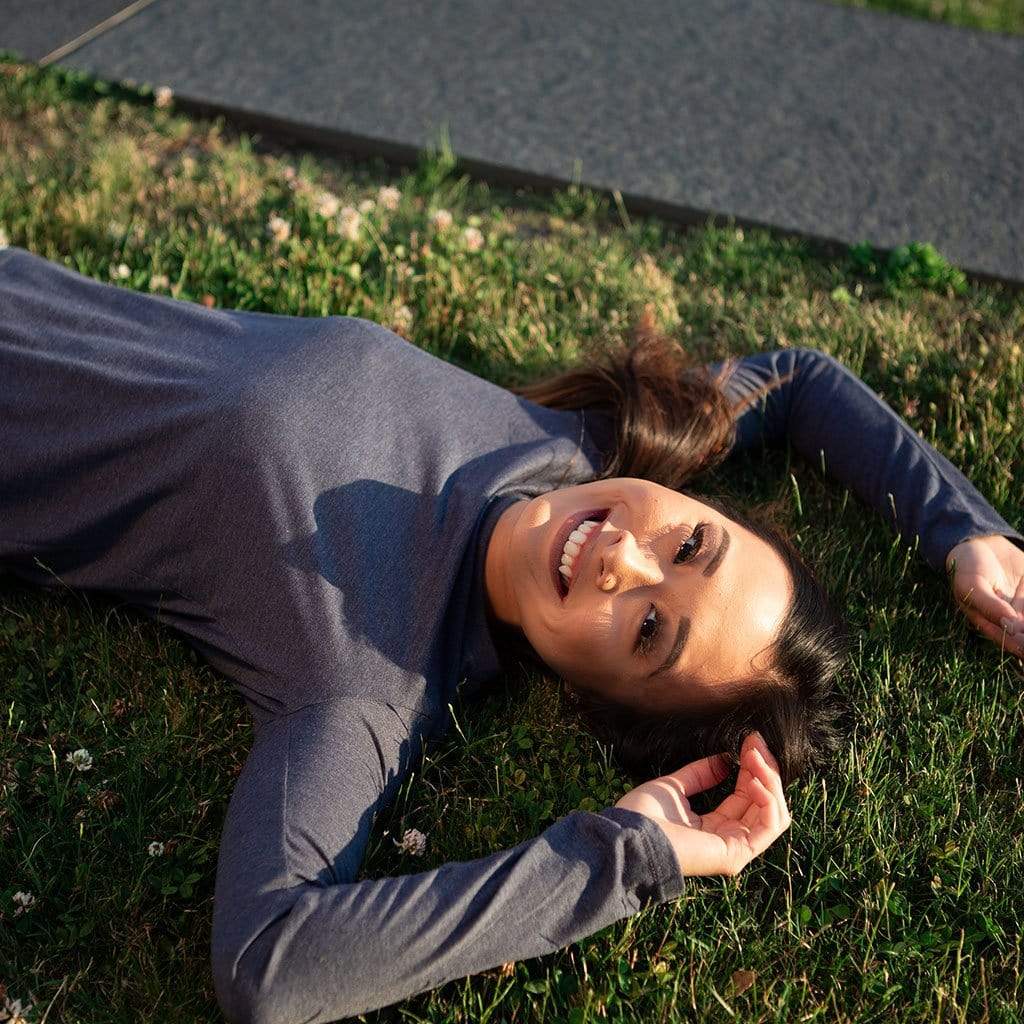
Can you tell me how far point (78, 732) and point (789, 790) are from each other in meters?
1.69

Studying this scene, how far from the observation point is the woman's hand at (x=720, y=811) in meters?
2.56

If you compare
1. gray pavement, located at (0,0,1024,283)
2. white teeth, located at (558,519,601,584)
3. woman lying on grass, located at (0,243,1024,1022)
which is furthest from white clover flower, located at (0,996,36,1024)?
gray pavement, located at (0,0,1024,283)

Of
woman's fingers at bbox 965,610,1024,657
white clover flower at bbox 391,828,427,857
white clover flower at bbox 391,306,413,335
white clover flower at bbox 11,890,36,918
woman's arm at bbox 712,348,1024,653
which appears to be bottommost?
white clover flower at bbox 11,890,36,918

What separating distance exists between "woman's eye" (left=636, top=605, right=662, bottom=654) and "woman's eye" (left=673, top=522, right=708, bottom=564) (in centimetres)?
14

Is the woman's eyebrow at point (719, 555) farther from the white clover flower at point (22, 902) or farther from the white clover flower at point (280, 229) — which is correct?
the white clover flower at point (280, 229)

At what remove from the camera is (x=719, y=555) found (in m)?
2.75

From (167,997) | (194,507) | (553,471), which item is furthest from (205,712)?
(553,471)

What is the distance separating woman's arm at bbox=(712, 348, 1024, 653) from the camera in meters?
3.20

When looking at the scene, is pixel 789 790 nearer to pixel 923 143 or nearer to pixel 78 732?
pixel 78 732

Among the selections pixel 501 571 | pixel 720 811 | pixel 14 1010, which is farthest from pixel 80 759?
pixel 720 811

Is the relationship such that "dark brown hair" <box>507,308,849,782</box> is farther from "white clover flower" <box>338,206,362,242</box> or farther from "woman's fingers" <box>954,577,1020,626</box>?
"white clover flower" <box>338,206,362,242</box>

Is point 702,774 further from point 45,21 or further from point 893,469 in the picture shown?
point 45,21

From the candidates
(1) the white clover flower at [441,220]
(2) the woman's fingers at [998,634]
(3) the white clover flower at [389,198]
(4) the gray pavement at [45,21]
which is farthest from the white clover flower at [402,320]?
(4) the gray pavement at [45,21]

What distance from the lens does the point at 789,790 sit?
9.21ft
